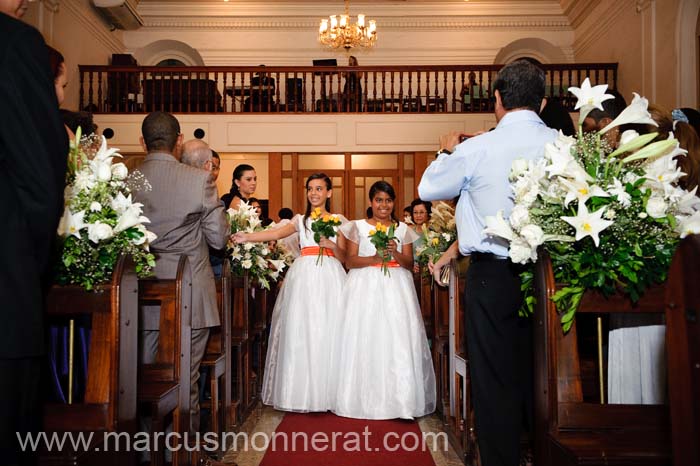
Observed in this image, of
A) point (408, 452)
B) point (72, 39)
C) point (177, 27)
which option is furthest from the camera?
point (177, 27)

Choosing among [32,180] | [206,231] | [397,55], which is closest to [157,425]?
[206,231]

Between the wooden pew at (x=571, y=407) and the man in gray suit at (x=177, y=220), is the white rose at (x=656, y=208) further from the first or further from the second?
the man in gray suit at (x=177, y=220)

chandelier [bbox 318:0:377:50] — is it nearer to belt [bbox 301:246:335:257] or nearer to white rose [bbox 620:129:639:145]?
belt [bbox 301:246:335:257]

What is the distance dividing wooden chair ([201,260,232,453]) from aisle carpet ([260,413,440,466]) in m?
0.39

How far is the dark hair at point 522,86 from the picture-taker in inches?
111

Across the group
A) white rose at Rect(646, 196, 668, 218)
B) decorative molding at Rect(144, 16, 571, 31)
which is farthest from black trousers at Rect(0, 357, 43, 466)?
decorative molding at Rect(144, 16, 571, 31)

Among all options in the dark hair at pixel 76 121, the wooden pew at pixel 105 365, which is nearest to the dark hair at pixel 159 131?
the dark hair at pixel 76 121

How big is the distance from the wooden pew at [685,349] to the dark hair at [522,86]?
174 centimetres

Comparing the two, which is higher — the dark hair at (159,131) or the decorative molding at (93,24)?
the decorative molding at (93,24)

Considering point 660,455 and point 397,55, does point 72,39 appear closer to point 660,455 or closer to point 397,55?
point 397,55

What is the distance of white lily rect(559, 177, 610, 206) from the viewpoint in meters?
2.29

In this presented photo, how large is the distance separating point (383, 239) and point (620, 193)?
2.98 meters

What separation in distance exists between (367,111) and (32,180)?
11350 mm

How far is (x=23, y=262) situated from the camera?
1.67 m
